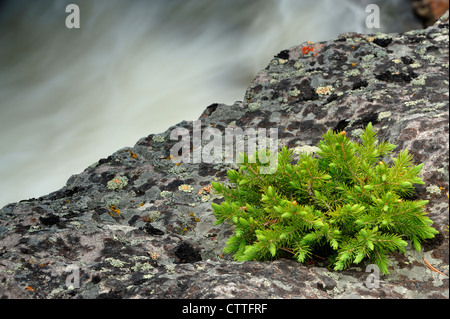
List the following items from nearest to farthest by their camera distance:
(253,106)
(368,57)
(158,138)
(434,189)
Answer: (434,189) < (158,138) < (253,106) < (368,57)

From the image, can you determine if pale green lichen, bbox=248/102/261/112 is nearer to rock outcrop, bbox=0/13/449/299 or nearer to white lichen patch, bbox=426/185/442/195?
rock outcrop, bbox=0/13/449/299

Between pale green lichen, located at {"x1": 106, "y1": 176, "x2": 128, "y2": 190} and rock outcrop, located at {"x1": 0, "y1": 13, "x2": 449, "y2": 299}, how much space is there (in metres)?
0.02

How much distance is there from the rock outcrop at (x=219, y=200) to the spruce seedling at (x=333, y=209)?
0.22 meters

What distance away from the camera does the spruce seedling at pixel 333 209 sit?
5.07 metres

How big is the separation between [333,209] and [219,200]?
2.38m

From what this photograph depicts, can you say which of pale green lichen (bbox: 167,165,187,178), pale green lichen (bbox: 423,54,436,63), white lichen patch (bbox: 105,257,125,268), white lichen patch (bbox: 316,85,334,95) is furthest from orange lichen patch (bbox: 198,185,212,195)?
pale green lichen (bbox: 423,54,436,63)

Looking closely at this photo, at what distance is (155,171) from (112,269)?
A: 3.04 m

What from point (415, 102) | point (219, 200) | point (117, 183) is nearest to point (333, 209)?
point (219, 200)

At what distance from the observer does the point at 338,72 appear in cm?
980

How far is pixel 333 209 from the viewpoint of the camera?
5.45 meters

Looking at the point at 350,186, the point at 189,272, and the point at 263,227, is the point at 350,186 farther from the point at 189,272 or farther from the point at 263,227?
the point at 189,272

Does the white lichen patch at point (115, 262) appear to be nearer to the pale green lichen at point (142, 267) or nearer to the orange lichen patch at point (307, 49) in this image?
the pale green lichen at point (142, 267)

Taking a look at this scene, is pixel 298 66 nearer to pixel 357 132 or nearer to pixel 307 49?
pixel 307 49
